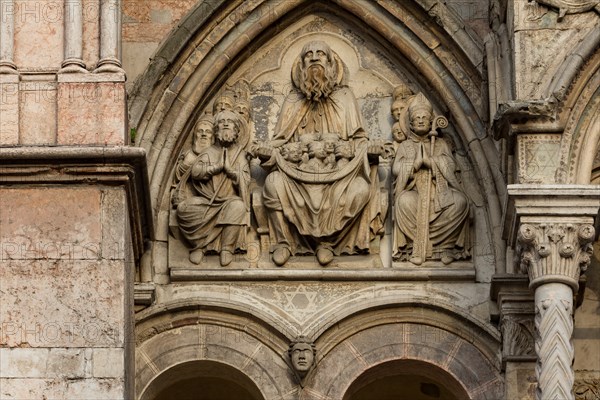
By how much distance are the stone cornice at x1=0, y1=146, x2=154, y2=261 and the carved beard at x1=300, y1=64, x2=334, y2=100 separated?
278cm

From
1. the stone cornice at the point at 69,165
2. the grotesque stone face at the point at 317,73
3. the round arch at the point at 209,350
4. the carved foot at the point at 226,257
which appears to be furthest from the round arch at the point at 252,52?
the stone cornice at the point at 69,165

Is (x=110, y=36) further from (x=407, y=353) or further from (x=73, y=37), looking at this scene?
(x=407, y=353)

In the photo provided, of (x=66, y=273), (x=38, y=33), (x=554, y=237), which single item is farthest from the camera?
(x=38, y=33)

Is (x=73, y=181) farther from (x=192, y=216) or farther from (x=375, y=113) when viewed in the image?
(x=375, y=113)

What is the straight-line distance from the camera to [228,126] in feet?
74.6

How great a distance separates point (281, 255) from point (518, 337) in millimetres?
2222

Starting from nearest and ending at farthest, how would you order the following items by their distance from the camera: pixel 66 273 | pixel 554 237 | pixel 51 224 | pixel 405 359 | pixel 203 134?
pixel 66 273 < pixel 51 224 < pixel 554 237 < pixel 405 359 < pixel 203 134

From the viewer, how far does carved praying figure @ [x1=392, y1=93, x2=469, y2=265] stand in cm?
2241

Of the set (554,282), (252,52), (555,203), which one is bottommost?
(554,282)

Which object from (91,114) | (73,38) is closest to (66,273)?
(91,114)

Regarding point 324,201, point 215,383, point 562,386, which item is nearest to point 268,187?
point 324,201

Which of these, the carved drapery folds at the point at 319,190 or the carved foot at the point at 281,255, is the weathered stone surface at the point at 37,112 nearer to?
the carved drapery folds at the point at 319,190

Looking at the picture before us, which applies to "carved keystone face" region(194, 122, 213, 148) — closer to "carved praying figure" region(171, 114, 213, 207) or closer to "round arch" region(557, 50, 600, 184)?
"carved praying figure" region(171, 114, 213, 207)

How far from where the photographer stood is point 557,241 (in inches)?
810
